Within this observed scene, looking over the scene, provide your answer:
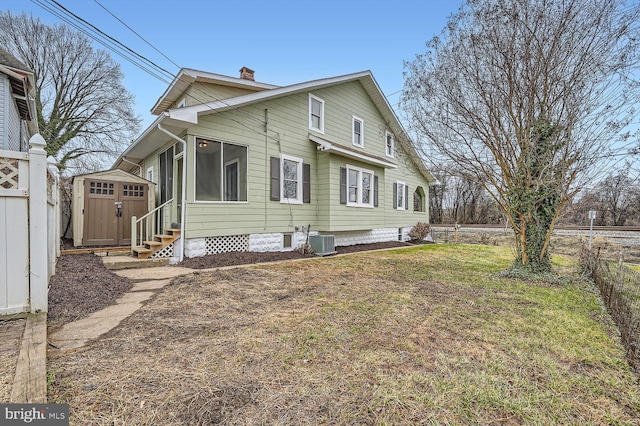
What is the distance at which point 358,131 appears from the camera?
1267 cm

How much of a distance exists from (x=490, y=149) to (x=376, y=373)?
19.9 ft

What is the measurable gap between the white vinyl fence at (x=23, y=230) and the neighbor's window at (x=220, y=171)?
4593mm

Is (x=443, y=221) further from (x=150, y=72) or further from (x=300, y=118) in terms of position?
(x=150, y=72)

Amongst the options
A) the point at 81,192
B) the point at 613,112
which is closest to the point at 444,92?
the point at 613,112

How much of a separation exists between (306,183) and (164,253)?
15.6 ft

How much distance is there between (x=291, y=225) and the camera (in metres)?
9.68

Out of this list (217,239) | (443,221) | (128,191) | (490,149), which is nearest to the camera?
(490,149)

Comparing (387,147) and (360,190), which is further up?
(387,147)

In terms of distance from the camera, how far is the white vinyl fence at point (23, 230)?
2893 mm

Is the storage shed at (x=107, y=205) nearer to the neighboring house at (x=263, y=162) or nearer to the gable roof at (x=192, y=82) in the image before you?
the neighboring house at (x=263, y=162)

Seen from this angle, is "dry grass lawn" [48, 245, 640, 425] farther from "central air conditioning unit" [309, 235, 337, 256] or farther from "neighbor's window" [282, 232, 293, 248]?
"neighbor's window" [282, 232, 293, 248]

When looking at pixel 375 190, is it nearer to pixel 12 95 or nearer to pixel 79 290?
pixel 79 290

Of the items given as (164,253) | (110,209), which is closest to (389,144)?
(164,253)

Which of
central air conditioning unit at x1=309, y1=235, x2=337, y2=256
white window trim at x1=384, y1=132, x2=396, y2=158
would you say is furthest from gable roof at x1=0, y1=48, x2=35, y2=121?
white window trim at x1=384, y1=132, x2=396, y2=158
